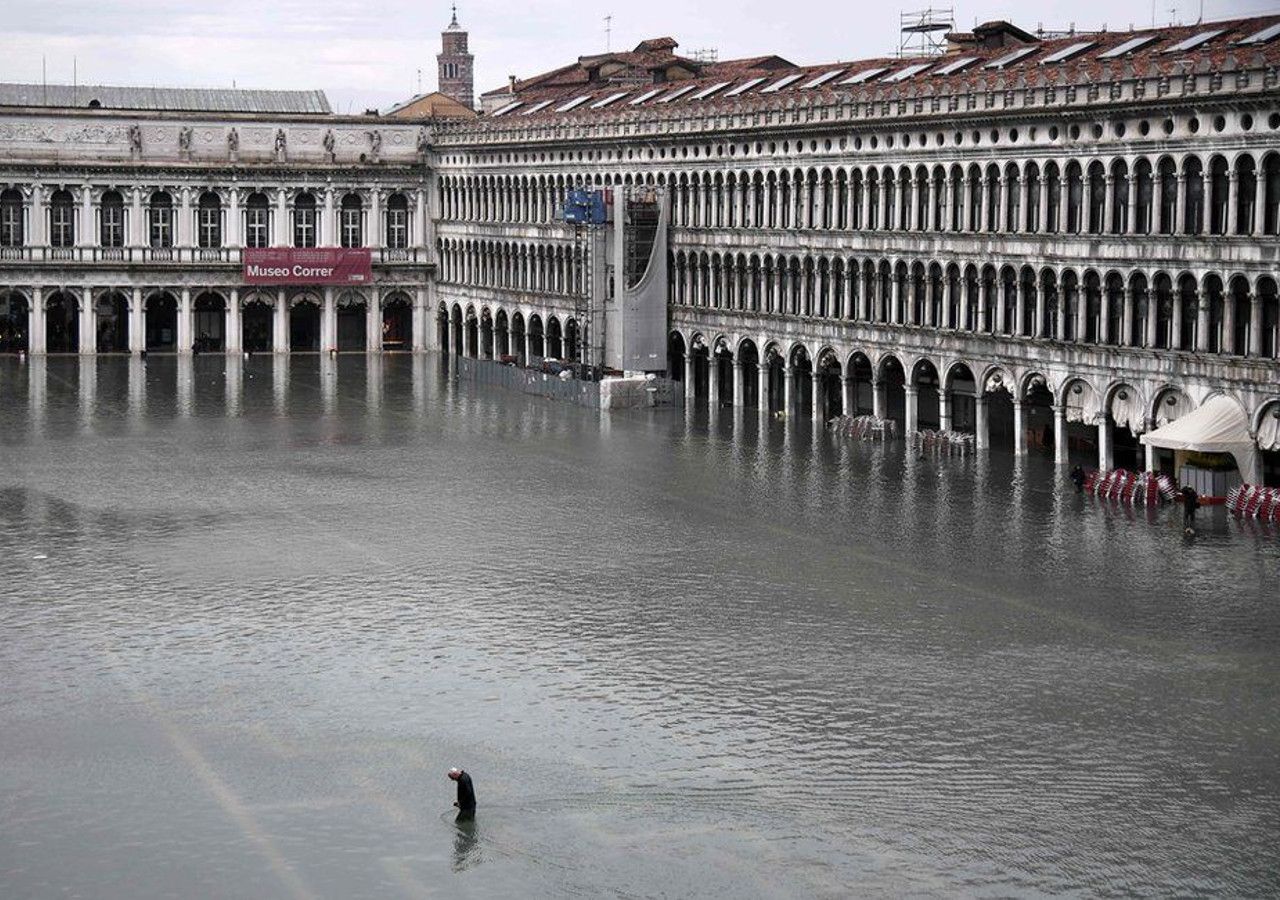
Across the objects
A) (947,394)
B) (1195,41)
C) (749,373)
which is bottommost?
(947,394)

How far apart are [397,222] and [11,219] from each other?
2399 cm

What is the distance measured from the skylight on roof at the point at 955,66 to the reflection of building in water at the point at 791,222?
79 cm

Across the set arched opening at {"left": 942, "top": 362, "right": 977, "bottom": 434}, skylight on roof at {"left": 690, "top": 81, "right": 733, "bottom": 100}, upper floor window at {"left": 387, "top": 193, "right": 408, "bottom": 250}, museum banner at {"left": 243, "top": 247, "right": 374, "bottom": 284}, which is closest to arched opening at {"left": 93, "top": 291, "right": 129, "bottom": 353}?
museum banner at {"left": 243, "top": 247, "right": 374, "bottom": 284}

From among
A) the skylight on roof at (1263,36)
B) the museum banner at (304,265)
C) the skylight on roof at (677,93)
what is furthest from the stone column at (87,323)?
the skylight on roof at (1263,36)

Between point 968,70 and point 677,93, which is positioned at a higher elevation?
point 677,93

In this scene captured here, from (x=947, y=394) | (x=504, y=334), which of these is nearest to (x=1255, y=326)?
Result: (x=947, y=394)

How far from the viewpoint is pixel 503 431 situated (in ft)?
307

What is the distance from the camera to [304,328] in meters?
142

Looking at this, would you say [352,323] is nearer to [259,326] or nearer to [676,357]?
[259,326]

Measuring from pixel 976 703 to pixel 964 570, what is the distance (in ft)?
49.6

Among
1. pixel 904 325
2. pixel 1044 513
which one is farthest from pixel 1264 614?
pixel 904 325

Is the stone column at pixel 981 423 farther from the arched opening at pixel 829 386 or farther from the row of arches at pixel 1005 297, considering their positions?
the arched opening at pixel 829 386

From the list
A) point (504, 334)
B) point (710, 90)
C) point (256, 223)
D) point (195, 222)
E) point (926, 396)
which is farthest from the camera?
point (256, 223)

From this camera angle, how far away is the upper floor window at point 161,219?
445 ft
